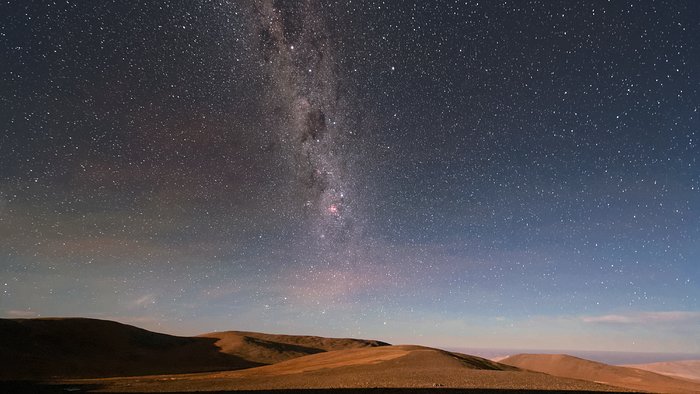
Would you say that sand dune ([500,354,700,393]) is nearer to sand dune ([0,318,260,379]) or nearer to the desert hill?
the desert hill

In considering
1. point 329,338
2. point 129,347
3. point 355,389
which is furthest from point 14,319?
point 355,389

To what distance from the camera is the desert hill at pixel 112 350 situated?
56.8 m

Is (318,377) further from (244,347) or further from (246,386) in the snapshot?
(244,347)

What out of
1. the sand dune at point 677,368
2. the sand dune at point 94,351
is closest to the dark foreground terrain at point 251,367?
the sand dune at point 94,351

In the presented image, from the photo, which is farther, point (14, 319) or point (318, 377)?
point (14, 319)

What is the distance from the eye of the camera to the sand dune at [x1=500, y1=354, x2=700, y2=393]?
200 ft

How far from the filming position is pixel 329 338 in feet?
364

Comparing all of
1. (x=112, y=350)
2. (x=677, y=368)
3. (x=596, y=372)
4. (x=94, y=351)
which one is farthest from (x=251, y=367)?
(x=677, y=368)

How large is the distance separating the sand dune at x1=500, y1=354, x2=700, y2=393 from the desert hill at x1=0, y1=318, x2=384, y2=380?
49.6m

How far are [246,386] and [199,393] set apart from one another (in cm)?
323

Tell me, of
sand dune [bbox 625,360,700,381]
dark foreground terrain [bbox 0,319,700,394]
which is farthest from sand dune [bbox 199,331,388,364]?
sand dune [bbox 625,360,700,381]

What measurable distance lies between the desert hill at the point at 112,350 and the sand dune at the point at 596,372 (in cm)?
4962

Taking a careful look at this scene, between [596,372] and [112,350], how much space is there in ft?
285

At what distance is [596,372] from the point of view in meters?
78.9
